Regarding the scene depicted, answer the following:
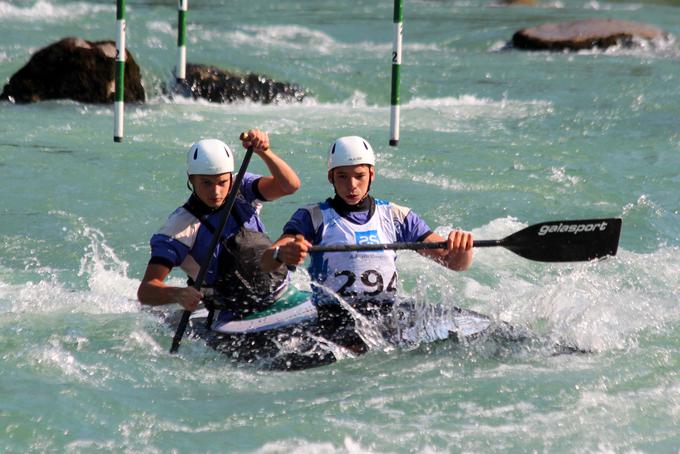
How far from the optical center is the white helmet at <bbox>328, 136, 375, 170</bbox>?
253 inches

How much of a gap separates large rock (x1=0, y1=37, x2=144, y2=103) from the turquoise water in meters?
0.23

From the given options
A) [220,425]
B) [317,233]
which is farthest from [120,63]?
[220,425]

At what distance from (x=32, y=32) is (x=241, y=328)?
43.4ft

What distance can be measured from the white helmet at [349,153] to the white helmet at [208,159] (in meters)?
0.56

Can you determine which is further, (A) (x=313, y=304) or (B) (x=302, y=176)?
(B) (x=302, y=176)

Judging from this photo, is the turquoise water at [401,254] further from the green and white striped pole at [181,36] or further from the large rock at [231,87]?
the green and white striped pole at [181,36]

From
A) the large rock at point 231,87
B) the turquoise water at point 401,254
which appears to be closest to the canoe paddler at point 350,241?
the turquoise water at point 401,254

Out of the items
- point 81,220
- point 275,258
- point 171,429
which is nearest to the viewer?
point 171,429

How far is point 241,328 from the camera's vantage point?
21.4 ft

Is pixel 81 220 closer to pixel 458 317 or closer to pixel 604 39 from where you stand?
pixel 458 317

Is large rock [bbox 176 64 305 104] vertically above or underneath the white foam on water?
above

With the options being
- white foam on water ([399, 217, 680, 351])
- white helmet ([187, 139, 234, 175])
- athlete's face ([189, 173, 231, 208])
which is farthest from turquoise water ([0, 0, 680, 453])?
white helmet ([187, 139, 234, 175])

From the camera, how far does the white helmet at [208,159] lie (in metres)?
6.32

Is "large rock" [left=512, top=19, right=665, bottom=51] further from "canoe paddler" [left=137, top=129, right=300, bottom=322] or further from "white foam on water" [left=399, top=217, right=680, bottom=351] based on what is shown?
"canoe paddler" [left=137, top=129, right=300, bottom=322]
